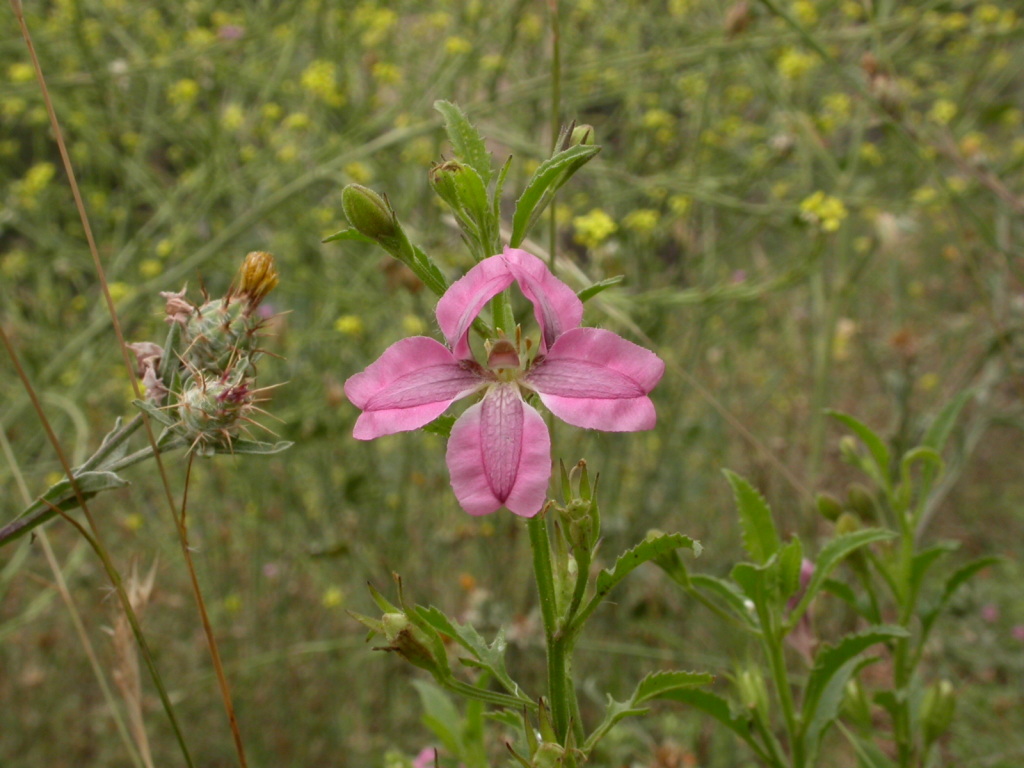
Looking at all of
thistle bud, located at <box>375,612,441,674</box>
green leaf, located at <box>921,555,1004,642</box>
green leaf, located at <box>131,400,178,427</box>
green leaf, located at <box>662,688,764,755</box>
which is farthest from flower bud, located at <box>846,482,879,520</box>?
green leaf, located at <box>131,400,178,427</box>

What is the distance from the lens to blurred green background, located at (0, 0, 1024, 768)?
9.95 ft

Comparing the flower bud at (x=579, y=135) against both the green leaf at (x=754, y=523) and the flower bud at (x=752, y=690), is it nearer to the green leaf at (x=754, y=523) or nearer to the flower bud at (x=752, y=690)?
the green leaf at (x=754, y=523)

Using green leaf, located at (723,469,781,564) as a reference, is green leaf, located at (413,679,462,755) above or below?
below

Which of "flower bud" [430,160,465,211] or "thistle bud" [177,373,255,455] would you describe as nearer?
"flower bud" [430,160,465,211]

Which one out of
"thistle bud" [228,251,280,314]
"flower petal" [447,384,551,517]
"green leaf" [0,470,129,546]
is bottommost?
"green leaf" [0,470,129,546]

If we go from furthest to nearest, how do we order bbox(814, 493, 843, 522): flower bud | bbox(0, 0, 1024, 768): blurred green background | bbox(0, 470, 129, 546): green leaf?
bbox(0, 0, 1024, 768): blurred green background < bbox(814, 493, 843, 522): flower bud < bbox(0, 470, 129, 546): green leaf

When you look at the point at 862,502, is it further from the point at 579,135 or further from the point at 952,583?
the point at 579,135

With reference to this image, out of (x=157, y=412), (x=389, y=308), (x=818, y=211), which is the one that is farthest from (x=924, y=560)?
(x=389, y=308)

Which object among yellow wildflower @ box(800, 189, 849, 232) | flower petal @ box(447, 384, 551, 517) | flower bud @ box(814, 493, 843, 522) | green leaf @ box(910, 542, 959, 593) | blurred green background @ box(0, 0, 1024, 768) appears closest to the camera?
flower petal @ box(447, 384, 551, 517)

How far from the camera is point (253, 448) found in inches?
37.7

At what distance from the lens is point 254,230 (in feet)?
13.8

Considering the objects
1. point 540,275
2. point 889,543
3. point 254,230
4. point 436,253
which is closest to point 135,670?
point 540,275

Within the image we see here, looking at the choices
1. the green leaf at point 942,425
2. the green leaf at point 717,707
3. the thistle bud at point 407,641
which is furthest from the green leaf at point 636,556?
the green leaf at point 942,425

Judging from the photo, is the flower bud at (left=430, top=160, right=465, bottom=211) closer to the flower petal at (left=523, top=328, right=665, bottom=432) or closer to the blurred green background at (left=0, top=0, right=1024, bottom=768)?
the flower petal at (left=523, top=328, right=665, bottom=432)
